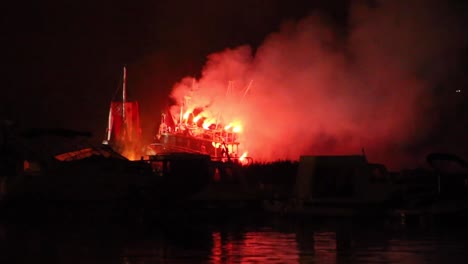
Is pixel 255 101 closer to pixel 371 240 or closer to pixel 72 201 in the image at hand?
pixel 72 201

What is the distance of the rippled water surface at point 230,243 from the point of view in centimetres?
1560

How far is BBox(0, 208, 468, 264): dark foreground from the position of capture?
1569cm

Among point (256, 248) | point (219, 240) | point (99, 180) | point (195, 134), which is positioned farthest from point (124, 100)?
point (256, 248)

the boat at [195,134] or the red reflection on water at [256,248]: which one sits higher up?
the boat at [195,134]

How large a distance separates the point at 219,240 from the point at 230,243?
746mm

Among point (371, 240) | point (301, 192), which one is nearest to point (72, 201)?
point (301, 192)

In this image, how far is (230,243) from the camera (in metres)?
18.5

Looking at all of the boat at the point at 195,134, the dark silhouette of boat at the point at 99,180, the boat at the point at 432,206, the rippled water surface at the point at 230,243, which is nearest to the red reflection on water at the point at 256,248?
the rippled water surface at the point at 230,243

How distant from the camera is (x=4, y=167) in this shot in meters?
31.8

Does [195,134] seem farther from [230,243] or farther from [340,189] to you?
[230,243]

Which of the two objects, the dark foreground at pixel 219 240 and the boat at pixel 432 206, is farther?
the boat at pixel 432 206

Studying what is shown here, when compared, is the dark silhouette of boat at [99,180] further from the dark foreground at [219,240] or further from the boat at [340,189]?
the boat at [340,189]

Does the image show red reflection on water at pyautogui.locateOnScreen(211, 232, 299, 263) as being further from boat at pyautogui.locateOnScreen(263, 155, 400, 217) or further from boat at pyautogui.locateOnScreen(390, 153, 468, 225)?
boat at pyautogui.locateOnScreen(390, 153, 468, 225)

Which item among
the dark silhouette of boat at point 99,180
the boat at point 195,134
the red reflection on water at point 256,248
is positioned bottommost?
the red reflection on water at point 256,248
